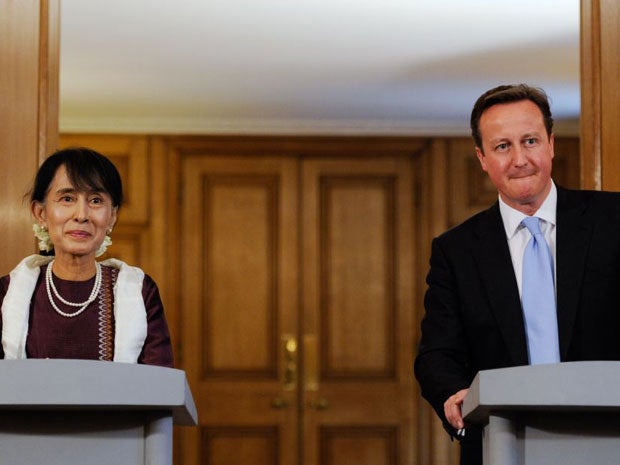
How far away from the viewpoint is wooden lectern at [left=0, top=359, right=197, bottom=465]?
4.58ft

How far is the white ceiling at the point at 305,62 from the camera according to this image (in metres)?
4.43

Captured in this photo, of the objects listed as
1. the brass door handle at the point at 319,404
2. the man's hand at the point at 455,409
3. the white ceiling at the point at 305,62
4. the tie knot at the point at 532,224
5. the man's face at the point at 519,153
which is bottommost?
the brass door handle at the point at 319,404

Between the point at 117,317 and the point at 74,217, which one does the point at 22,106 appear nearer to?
the point at 74,217

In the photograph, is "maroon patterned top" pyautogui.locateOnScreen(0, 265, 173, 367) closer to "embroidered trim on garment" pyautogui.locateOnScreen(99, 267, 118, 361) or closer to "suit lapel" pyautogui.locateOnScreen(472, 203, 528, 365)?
"embroidered trim on garment" pyautogui.locateOnScreen(99, 267, 118, 361)

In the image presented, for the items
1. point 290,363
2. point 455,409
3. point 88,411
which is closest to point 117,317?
point 88,411

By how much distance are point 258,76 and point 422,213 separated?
1.51m

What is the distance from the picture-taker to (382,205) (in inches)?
257

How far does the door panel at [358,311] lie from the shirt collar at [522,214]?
424 centimetres

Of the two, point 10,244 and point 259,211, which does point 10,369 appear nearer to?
point 10,244

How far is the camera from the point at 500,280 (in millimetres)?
2141

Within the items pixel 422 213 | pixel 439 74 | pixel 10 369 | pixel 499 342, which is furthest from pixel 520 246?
pixel 422 213

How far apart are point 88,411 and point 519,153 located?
3.38ft

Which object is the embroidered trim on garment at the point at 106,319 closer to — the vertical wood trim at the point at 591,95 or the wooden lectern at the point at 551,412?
the wooden lectern at the point at 551,412

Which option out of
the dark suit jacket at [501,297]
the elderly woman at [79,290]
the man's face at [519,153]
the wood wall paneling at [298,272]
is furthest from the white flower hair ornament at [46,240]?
the wood wall paneling at [298,272]
